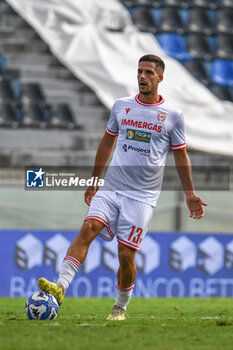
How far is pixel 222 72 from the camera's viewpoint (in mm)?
17734

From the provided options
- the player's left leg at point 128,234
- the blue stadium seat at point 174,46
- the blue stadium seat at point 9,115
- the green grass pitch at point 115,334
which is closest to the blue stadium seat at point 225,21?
the blue stadium seat at point 174,46

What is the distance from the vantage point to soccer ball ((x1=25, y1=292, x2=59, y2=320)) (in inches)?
210

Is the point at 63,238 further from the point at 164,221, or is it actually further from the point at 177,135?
the point at 177,135

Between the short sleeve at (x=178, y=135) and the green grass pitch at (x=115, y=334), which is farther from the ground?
the short sleeve at (x=178, y=135)

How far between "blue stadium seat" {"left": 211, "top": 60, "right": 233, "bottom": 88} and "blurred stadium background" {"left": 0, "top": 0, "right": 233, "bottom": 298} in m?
0.02

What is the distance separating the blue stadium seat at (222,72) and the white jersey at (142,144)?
12.0m

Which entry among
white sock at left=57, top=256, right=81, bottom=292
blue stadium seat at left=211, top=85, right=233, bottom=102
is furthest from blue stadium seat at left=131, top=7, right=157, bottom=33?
white sock at left=57, top=256, right=81, bottom=292

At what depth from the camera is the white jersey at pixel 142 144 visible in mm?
5758

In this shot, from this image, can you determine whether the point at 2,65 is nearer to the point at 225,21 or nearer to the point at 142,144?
the point at 225,21

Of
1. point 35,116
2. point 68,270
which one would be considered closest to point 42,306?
point 68,270

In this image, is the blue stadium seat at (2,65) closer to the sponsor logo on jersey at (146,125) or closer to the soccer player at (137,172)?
the soccer player at (137,172)

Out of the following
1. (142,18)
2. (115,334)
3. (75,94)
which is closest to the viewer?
(115,334)

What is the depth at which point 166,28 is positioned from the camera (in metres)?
17.9

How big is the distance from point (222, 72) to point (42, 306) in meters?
13.3
